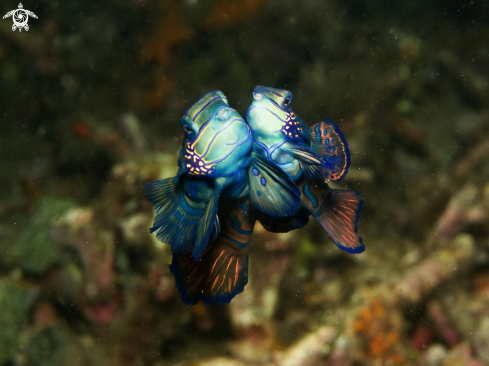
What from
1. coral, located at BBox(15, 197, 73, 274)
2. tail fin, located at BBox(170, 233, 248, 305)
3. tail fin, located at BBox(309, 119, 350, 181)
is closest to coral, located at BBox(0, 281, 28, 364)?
coral, located at BBox(15, 197, 73, 274)

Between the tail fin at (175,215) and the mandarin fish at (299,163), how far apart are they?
1.16ft

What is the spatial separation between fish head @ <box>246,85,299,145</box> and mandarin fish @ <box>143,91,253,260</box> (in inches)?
6.9

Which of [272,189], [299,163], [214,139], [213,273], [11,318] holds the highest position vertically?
[11,318]

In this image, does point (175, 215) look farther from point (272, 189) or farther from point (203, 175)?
point (272, 189)

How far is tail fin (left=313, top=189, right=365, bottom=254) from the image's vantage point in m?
2.32

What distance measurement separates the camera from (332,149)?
7.25 feet

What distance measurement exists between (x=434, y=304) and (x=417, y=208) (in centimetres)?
168

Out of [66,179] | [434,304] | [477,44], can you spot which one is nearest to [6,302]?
[66,179]

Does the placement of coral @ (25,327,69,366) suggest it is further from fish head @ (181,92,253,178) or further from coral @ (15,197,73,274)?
fish head @ (181,92,253,178)

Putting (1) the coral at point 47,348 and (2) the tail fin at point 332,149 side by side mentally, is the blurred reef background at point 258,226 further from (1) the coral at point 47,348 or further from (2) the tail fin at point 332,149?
(2) the tail fin at point 332,149

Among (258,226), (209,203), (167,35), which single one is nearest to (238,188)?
(209,203)

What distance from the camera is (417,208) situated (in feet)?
17.3

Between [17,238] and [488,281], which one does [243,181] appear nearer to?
[488,281]

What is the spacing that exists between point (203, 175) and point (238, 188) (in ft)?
0.89
